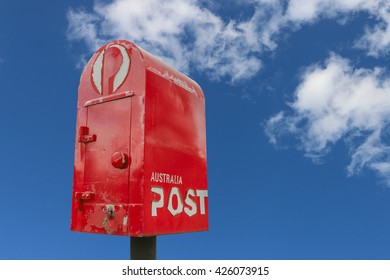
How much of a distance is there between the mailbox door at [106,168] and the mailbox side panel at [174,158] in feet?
0.73

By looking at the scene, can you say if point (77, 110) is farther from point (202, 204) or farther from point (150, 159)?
point (202, 204)

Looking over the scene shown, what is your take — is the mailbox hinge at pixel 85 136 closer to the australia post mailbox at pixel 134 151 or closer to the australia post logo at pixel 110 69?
the australia post mailbox at pixel 134 151

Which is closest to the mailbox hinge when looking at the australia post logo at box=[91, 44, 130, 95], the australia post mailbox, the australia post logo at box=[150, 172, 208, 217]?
the australia post mailbox

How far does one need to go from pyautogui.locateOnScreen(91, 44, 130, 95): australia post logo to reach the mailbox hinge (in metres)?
0.41

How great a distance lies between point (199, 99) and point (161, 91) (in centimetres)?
88

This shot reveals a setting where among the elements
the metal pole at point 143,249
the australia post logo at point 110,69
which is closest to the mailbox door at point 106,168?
the australia post logo at point 110,69

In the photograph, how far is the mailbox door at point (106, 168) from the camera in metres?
3.49

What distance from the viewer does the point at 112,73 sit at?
12.7 ft

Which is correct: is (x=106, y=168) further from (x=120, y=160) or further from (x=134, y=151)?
(x=134, y=151)

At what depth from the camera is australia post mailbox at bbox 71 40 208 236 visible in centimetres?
344

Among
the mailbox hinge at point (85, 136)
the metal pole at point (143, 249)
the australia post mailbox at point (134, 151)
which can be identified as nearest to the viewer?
the australia post mailbox at point (134, 151)

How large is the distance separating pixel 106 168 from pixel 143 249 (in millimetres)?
877

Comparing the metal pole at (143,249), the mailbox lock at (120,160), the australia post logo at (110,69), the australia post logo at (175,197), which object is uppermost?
the australia post logo at (110,69)

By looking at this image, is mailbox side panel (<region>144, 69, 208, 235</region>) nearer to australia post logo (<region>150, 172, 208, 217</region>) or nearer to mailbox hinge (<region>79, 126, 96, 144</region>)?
australia post logo (<region>150, 172, 208, 217</region>)
